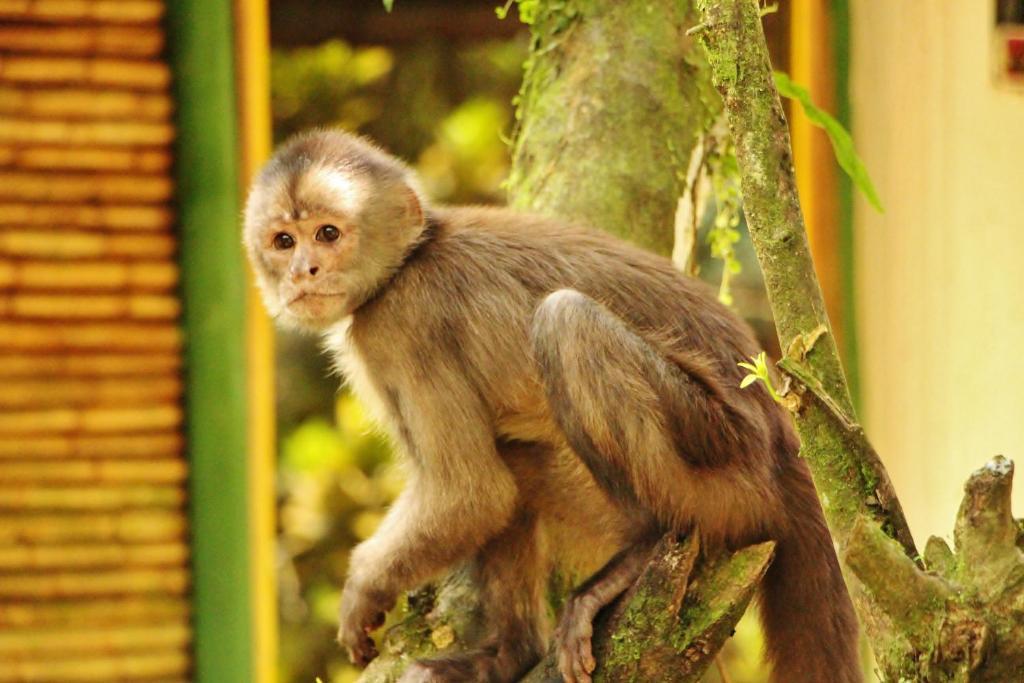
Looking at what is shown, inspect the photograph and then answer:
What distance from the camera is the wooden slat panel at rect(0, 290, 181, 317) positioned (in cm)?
610

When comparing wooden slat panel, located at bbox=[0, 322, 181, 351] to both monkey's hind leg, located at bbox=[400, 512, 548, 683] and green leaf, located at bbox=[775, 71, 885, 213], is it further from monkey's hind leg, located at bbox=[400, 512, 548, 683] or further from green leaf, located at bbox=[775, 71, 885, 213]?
green leaf, located at bbox=[775, 71, 885, 213]

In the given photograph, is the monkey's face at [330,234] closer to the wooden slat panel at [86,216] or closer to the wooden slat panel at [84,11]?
the wooden slat panel at [86,216]

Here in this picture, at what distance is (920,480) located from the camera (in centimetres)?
658

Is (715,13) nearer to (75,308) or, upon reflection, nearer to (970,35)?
(970,35)

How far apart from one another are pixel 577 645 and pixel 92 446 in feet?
11.1

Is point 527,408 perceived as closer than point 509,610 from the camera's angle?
Yes

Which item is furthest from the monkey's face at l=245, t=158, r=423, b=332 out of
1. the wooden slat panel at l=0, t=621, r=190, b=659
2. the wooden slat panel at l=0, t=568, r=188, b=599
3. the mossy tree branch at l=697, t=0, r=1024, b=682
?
the wooden slat panel at l=0, t=621, r=190, b=659

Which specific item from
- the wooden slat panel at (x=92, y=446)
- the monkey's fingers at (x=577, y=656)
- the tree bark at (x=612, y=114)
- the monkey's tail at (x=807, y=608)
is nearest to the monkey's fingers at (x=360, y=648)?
the monkey's fingers at (x=577, y=656)

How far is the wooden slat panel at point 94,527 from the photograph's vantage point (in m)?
6.08

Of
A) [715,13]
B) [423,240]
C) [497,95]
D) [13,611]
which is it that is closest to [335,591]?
[13,611]

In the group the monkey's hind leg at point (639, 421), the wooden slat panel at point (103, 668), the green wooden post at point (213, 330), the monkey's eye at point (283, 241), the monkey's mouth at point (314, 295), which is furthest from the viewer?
the green wooden post at point (213, 330)

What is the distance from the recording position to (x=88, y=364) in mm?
6203

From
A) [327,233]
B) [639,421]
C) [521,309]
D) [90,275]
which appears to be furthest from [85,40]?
[639,421]

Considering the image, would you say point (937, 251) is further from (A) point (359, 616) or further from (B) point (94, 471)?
(B) point (94, 471)
